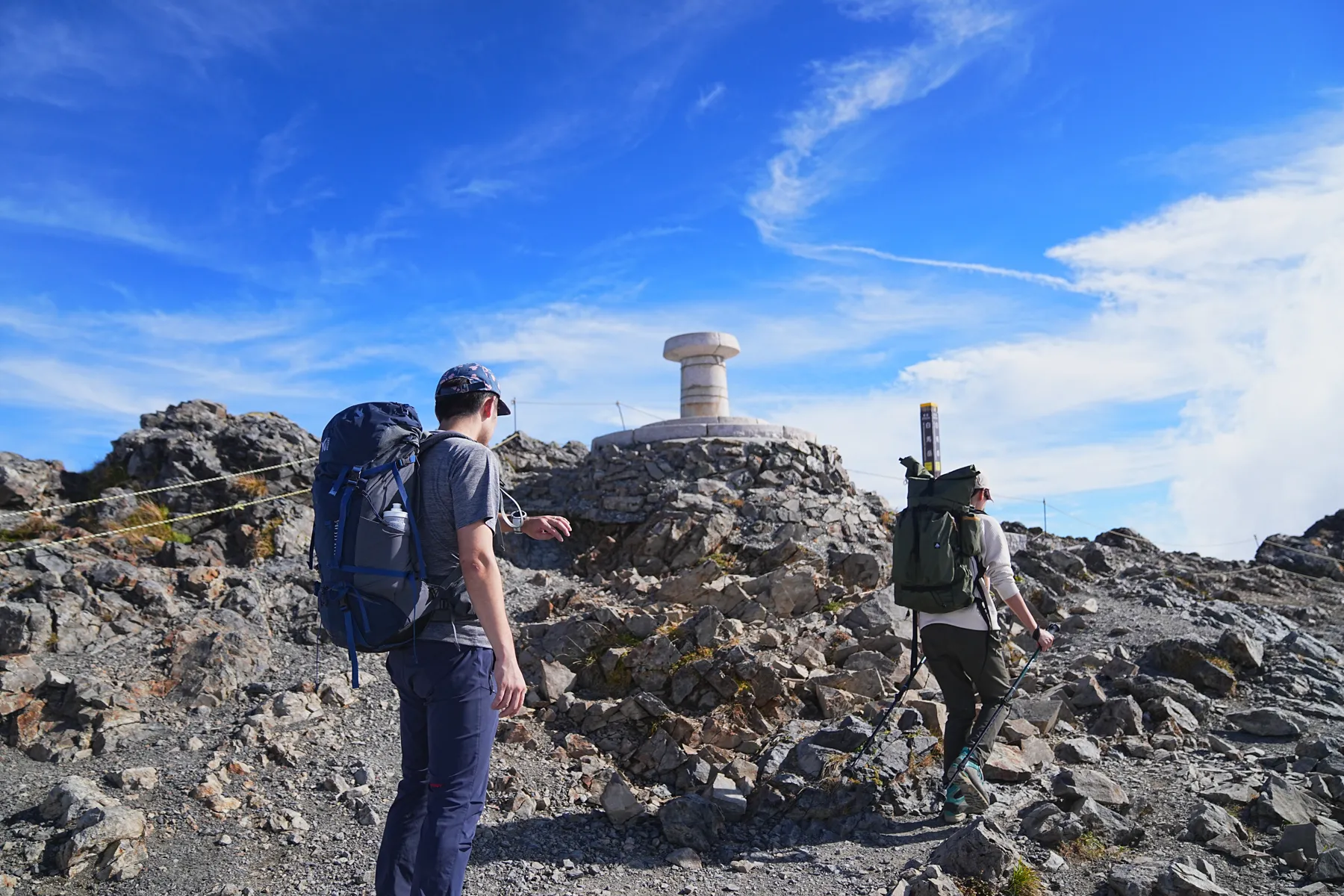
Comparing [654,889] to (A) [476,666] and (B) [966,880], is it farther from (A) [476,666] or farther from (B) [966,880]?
(A) [476,666]

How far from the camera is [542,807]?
6086 millimetres

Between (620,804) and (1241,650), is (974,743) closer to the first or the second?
(620,804)

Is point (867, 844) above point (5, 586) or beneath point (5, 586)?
beneath

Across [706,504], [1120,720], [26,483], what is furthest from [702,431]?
[26,483]

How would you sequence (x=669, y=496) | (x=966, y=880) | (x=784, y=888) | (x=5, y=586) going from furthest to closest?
1. (x=669, y=496)
2. (x=5, y=586)
3. (x=784, y=888)
4. (x=966, y=880)

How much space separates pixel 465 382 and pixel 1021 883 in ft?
12.1

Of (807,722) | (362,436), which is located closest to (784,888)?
(807,722)

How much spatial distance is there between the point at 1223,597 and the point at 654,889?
12.4 metres

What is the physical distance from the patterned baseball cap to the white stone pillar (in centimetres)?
1275

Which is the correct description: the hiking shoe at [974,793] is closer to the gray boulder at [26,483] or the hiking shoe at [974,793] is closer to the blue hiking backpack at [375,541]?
the blue hiking backpack at [375,541]

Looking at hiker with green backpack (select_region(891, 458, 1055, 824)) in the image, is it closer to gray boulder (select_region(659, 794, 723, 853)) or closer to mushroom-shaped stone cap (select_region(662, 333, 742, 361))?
gray boulder (select_region(659, 794, 723, 853))

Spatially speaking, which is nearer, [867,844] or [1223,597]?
[867,844]

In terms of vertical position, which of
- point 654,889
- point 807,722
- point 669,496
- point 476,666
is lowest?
point 654,889

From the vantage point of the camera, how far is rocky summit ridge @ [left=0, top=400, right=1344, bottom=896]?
5266mm
